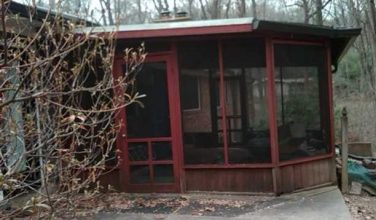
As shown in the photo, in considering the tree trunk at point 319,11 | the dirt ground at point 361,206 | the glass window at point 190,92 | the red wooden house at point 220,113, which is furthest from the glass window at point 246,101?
the tree trunk at point 319,11

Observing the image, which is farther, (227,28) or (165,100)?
(165,100)

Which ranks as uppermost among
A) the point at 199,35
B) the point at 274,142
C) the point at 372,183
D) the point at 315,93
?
the point at 199,35

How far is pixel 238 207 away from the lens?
22.4ft

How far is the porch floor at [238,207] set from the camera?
6.38m

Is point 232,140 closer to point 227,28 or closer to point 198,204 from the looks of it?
point 198,204

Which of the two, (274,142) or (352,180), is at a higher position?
(274,142)

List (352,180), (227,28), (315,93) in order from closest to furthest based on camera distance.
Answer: (227,28)
(315,93)
(352,180)

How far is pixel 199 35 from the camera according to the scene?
726 centimetres

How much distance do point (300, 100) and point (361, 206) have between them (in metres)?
1.75

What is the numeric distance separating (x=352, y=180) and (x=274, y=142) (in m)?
2.29

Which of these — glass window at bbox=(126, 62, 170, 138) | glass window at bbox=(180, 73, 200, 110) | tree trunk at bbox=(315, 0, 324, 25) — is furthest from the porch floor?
tree trunk at bbox=(315, 0, 324, 25)

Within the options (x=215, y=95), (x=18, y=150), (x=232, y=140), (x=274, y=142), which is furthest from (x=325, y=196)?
(x=18, y=150)

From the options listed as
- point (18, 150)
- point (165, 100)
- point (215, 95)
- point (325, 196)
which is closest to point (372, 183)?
point (325, 196)

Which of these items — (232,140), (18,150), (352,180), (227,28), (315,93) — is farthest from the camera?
(352,180)
